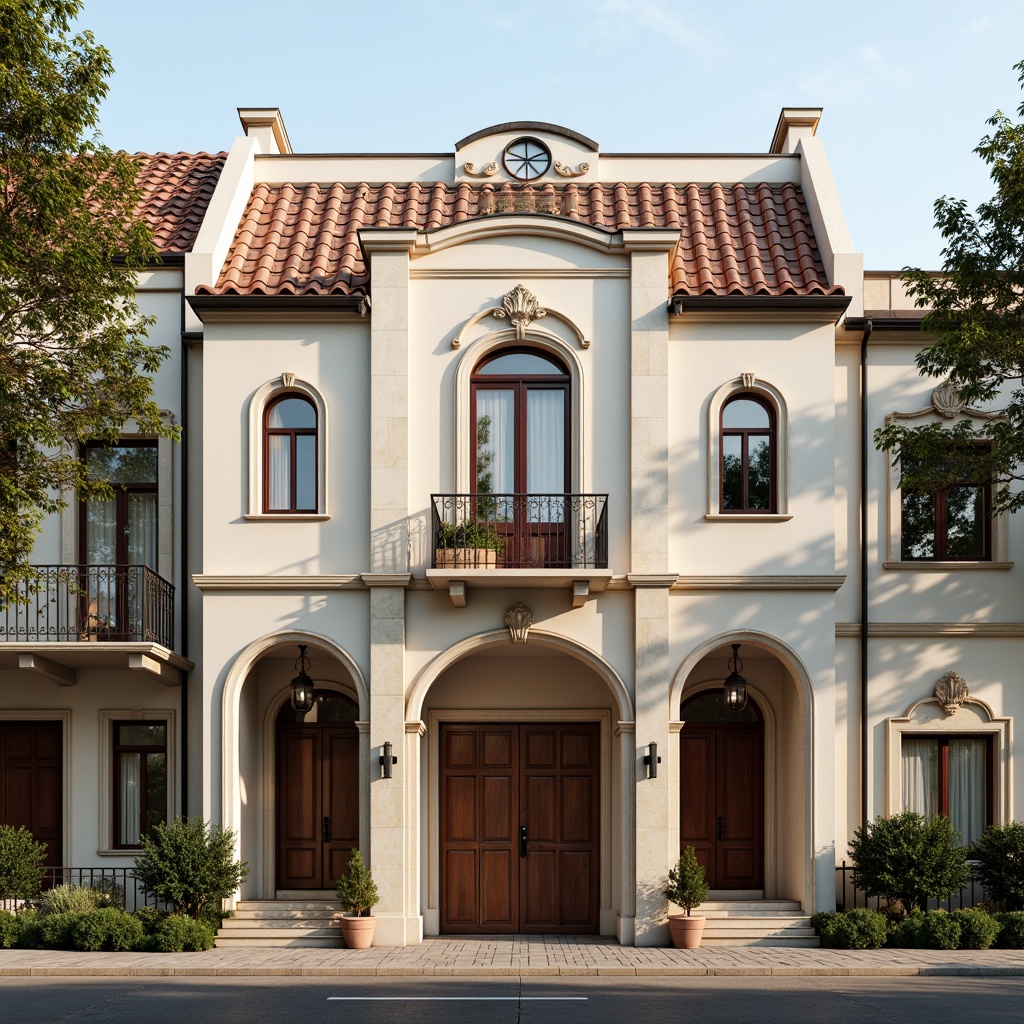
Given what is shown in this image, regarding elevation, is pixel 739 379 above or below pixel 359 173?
below

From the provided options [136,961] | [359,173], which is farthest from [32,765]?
[359,173]

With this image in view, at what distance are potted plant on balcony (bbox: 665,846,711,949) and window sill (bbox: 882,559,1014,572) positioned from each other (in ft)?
16.7

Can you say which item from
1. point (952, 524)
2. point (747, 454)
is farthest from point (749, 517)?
point (952, 524)

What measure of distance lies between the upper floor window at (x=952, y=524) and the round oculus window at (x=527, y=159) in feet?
25.7

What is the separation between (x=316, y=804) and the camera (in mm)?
19000

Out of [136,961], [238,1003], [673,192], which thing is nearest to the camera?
[238,1003]

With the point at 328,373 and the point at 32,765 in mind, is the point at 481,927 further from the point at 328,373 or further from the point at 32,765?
the point at 328,373

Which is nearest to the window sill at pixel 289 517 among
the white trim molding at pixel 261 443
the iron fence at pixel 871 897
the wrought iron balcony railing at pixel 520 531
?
the white trim molding at pixel 261 443

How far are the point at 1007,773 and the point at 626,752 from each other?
553cm

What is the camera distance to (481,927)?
18.6 m

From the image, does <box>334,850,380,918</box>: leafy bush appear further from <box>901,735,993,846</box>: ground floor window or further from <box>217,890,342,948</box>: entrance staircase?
<box>901,735,993,846</box>: ground floor window

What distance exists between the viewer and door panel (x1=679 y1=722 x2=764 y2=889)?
1880 cm

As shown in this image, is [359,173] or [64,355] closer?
[64,355]

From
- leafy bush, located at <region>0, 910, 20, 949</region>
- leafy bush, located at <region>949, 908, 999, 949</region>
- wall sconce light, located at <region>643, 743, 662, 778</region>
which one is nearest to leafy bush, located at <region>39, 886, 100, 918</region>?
leafy bush, located at <region>0, 910, 20, 949</region>
